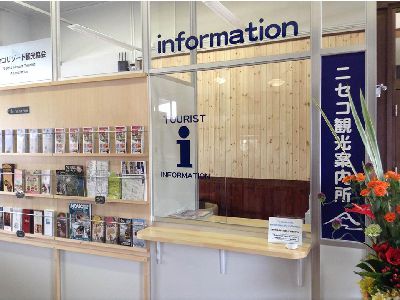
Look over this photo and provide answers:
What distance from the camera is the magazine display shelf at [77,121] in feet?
9.28

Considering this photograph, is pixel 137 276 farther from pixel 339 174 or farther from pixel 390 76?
pixel 390 76

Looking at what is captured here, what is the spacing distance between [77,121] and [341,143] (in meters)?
2.11

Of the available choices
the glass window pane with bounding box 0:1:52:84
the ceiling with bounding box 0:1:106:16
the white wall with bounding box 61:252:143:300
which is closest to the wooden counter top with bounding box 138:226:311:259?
the white wall with bounding box 61:252:143:300

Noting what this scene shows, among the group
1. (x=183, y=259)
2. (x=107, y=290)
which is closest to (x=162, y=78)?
(x=183, y=259)

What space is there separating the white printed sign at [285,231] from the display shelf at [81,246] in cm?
102

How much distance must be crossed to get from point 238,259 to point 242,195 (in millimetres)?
1650

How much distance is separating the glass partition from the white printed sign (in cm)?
18

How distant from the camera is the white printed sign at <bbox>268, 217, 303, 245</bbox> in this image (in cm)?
227

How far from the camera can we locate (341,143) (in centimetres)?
217

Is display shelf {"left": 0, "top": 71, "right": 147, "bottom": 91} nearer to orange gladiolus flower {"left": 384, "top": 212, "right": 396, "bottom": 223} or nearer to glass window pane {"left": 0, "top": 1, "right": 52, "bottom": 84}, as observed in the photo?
glass window pane {"left": 0, "top": 1, "right": 52, "bottom": 84}

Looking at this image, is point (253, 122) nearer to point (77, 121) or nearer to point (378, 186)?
point (77, 121)

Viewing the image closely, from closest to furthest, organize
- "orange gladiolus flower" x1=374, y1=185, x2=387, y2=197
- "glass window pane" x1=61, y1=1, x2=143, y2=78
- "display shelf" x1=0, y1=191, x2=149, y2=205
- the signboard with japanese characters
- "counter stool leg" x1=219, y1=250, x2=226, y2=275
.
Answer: "orange gladiolus flower" x1=374, y1=185, x2=387, y2=197 → "counter stool leg" x1=219, y1=250, x2=226, y2=275 → "display shelf" x1=0, y1=191, x2=149, y2=205 → the signboard with japanese characters → "glass window pane" x1=61, y1=1, x2=143, y2=78

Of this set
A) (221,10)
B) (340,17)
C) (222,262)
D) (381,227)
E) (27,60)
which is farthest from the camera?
(340,17)

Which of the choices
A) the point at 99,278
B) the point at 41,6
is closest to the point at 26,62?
the point at 99,278
